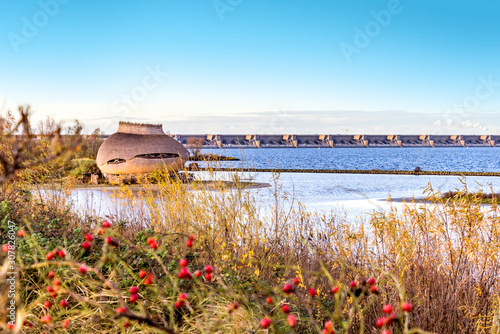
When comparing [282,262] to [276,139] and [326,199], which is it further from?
[276,139]

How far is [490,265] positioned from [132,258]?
10.6ft

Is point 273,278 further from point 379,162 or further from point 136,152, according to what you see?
point 379,162

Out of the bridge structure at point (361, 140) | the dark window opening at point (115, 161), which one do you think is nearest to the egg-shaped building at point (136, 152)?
the dark window opening at point (115, 161)

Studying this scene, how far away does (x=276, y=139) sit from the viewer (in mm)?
98500

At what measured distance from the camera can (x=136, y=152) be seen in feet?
51.5

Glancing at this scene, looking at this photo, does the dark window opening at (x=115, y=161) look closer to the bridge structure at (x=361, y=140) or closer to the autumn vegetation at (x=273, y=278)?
the autumn vegetation at (x=273, y=278)

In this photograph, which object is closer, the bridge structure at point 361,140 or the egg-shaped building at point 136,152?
the egg-shaped building at point 136,152

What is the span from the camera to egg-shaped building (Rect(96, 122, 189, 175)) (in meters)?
15.7

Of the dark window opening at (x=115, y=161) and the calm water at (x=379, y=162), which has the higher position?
the dark window opening at (x=115, y=161)

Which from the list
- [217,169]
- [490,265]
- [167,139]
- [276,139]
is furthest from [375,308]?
[276,139]

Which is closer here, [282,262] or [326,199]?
[282,262]

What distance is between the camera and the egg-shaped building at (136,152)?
15.7 m

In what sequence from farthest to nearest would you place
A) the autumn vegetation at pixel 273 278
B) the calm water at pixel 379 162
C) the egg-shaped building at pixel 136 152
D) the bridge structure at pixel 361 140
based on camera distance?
the bridge structure at pixel 361 140 → the calm water at pixel 379 162 → the egg-shaped building at pixel 136 152 → the autumn vegetation at pixel 273 278

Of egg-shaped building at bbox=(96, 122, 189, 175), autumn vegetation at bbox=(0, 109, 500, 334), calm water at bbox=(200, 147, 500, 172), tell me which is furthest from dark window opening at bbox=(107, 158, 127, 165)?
autumn vegetation at bbox=(0, 109, 500, 334)
